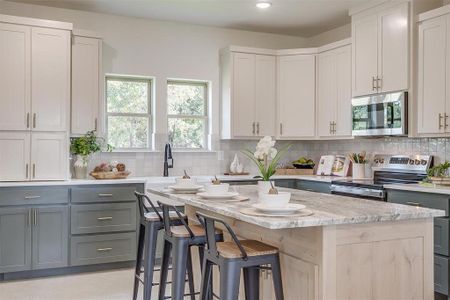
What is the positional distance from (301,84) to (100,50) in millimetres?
2365

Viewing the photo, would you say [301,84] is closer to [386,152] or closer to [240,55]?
[240,55]

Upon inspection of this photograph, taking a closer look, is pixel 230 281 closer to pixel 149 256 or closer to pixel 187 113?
pixel 149 256

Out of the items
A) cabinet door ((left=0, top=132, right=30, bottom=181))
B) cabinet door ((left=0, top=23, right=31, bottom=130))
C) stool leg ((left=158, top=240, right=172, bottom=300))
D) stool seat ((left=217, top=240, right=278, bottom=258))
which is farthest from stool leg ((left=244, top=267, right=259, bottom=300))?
cabinet door ((left=0, top=23, right=31, bottom=130))

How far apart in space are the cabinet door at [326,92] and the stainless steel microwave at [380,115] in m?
0.45

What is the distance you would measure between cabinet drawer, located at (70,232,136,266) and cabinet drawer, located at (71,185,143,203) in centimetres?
35

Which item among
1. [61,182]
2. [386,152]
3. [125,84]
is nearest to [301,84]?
[386,152]

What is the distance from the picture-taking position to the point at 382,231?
2221mm

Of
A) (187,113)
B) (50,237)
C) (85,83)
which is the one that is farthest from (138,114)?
(50,237)

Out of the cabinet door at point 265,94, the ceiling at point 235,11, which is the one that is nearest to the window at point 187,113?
the cabinet door at point 265,94

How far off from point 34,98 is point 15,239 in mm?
1317

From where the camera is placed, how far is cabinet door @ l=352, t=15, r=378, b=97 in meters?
4.58

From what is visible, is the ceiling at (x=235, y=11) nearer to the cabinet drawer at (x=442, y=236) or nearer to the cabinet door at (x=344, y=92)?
the cabinet door at (x=344, y=92)

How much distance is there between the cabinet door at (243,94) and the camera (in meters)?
5.42

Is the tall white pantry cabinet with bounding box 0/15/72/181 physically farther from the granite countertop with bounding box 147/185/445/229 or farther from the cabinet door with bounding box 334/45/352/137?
the cabinet door with bounding box 334/45/352/137
